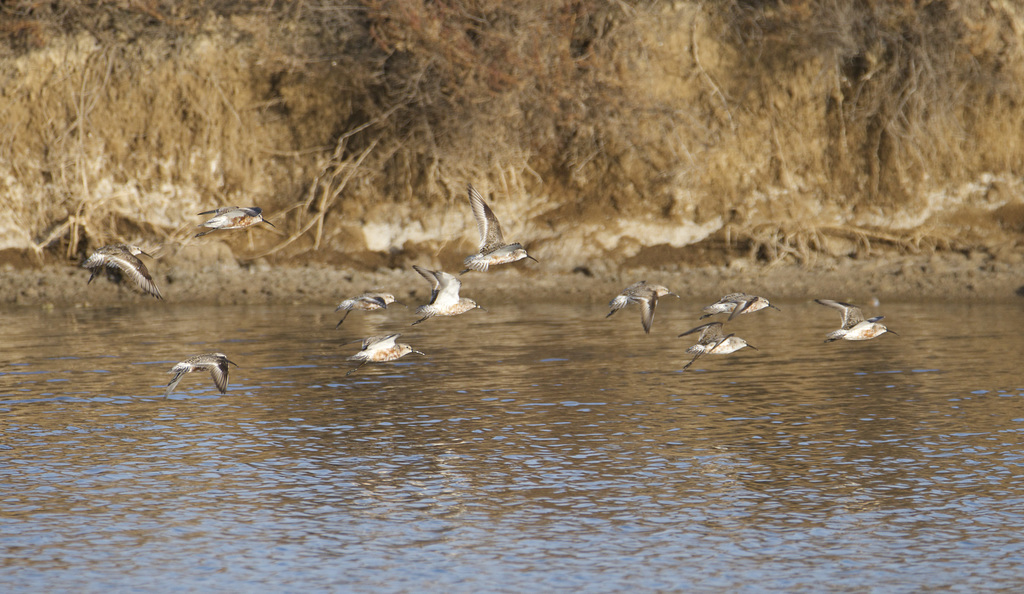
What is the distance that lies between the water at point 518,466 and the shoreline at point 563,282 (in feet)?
16.1

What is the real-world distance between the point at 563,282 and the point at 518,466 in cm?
1458

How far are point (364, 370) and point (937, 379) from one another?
7825 mm

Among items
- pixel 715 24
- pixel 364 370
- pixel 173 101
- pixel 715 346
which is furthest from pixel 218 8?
pixel 715 346

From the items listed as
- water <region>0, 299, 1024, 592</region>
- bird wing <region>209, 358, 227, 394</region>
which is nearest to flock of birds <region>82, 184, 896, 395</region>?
bird wing <region>209, 358, 227, 394</region>

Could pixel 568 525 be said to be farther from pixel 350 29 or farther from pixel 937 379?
pixel 350 29

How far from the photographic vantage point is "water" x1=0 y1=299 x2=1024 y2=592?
9.66 metres

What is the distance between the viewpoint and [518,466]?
12.6 m

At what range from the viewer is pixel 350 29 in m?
29.2

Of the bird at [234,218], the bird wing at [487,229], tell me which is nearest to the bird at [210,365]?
the bird at [234,218]

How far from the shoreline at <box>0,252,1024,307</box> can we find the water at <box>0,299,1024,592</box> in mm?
4895

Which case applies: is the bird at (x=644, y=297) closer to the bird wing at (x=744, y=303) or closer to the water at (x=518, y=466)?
the bird wing at (x=744, y=303)

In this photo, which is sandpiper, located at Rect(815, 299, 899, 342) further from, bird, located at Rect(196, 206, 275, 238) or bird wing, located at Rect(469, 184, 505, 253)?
bird, located at Rect(196, 206, 275, 238)

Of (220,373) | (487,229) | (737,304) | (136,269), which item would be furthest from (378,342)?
(737,304)

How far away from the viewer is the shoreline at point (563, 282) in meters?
26.1
